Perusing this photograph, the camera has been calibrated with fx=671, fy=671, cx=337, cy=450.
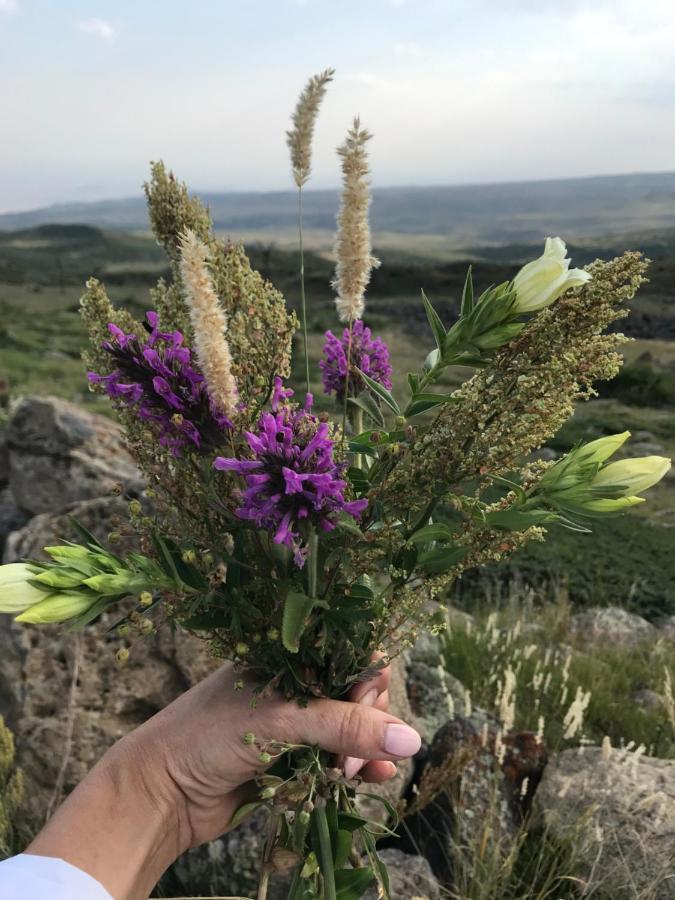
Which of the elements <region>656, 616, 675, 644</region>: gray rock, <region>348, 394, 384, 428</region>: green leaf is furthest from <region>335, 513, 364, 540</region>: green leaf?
<region>656, 616, 675, 644</region>: gray rock

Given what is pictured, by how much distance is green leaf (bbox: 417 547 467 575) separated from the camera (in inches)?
51.8

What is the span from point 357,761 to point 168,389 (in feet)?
4.15

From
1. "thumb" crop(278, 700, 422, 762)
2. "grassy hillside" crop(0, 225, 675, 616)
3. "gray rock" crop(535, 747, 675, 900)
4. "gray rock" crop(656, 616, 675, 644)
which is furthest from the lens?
"grassy hillside" crop(0, 225, 675, 616)

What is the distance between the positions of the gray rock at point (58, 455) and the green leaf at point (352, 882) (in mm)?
3688

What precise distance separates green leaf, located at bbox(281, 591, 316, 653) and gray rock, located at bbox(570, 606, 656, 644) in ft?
16.1

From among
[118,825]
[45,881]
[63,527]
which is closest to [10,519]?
[63,527]

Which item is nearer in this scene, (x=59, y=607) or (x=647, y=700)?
(x=59, y=607)

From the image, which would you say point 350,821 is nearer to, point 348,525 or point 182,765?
point 182,765

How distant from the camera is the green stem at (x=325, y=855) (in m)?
1.37

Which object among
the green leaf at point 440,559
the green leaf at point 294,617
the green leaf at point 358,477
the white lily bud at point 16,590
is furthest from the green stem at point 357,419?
the white lily bud at point 16,590

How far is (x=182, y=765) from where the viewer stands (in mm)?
1585

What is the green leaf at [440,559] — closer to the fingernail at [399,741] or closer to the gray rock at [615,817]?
the fingernail at [399,741]

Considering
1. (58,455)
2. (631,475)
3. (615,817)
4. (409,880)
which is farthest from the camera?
Result: (58,455)

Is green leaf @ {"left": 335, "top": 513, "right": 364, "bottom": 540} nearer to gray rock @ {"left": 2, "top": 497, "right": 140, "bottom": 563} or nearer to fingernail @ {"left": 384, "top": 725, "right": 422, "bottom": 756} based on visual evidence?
fingernail @ {"left": 384, "top": 725, "right": 422, "bottom": 756}
